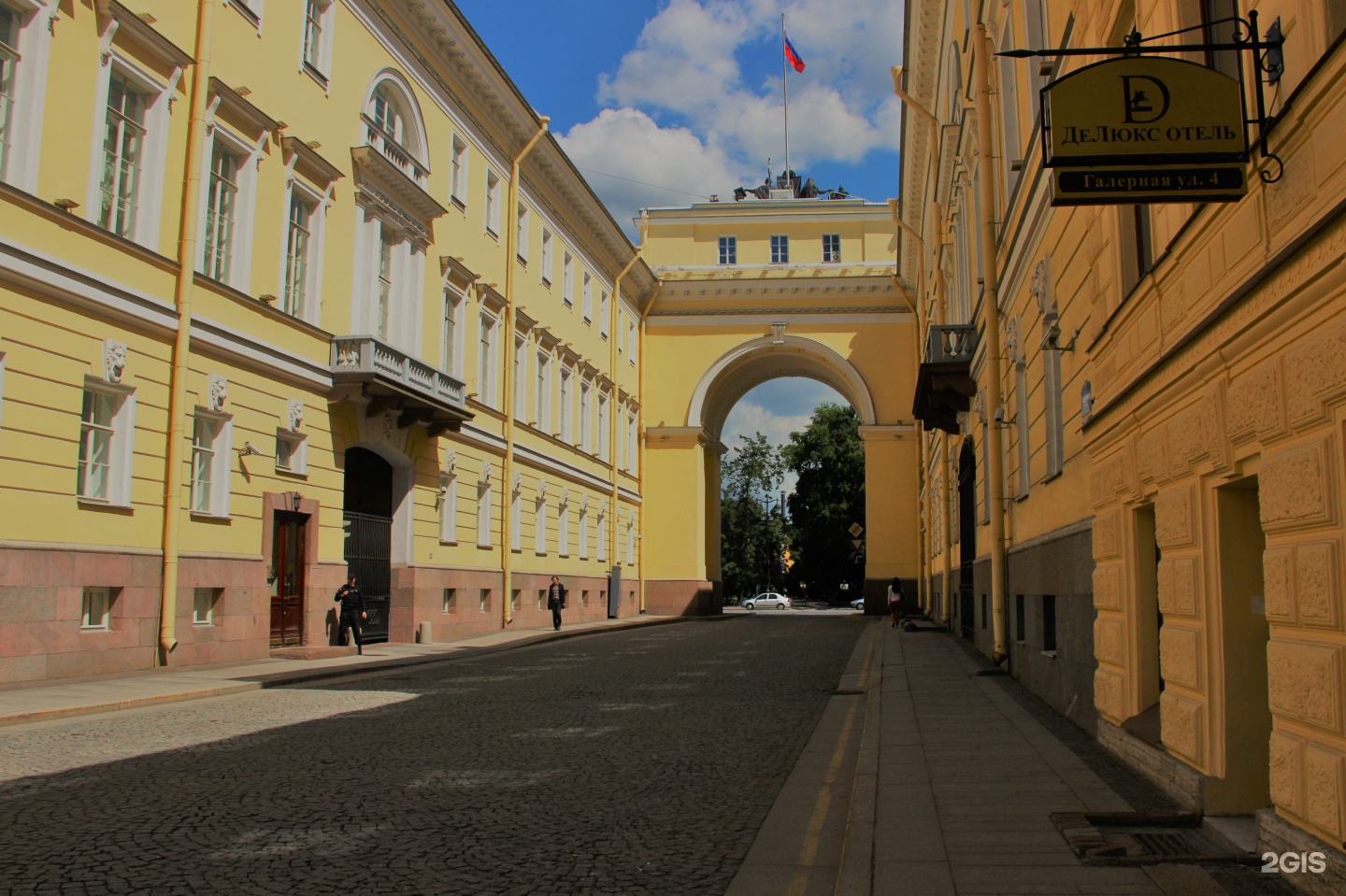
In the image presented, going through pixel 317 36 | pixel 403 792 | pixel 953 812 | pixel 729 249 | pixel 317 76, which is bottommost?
pixel 403 792

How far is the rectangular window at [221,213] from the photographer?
57.7ft

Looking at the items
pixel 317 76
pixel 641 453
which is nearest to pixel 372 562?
pixel 317 76

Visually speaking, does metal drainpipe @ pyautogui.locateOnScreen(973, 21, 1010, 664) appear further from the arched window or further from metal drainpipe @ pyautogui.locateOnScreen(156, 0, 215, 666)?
the arched window

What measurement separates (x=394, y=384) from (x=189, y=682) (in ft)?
27.8

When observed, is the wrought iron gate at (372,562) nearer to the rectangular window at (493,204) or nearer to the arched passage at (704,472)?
the rectangular window at (493,204)

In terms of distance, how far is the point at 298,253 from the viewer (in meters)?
20.3

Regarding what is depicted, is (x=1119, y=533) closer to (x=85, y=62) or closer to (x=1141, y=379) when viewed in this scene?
(x=1141, y=379)

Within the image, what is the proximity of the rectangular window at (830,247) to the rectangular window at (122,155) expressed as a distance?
36.8 m

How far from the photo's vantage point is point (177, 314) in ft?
53.5

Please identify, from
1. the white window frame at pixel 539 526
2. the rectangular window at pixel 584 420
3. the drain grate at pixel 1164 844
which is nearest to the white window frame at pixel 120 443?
the drain grate at pixel 1164 844

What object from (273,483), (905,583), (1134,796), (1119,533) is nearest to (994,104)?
(1119,533)

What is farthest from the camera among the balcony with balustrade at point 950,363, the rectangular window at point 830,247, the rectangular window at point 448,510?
the rectangular window at point 830,247

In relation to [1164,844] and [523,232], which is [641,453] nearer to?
[523,232]

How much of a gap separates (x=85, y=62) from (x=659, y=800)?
1296 centimetres
